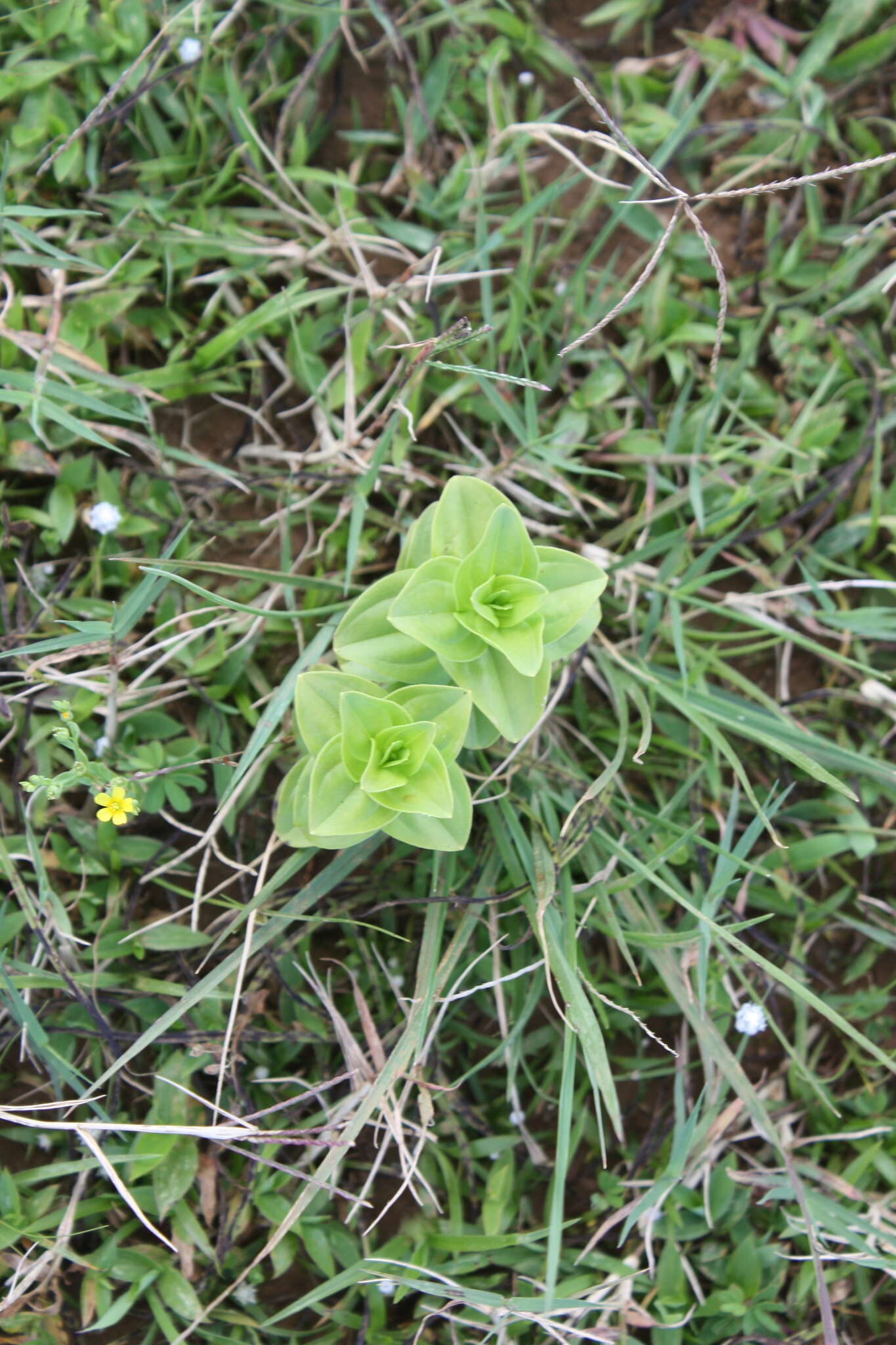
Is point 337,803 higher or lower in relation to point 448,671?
lower

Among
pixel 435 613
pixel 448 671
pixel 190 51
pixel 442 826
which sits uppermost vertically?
pixel 190 51

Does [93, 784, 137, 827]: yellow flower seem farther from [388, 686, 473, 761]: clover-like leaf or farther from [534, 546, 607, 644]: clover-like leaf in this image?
[534, 546, 607, 644]: clover-like leaf

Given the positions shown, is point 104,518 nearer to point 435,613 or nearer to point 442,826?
point 435,613

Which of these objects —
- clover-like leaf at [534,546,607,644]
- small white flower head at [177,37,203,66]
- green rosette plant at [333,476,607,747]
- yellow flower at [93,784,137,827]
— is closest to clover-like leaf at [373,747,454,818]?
green rosette plant at [333,476,607,747]

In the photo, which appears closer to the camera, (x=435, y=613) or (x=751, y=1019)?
(x=435, y=613)

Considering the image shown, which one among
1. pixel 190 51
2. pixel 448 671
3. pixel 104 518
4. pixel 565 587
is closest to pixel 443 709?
pixel 448 671

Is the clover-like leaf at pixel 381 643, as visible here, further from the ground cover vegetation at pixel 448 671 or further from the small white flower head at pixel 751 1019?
the small white flower head at pixel 751 1019

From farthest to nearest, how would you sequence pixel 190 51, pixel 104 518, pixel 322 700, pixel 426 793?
pixel 190 51 → pixel 104 518 → pixel 322 700 → pixel 426 793

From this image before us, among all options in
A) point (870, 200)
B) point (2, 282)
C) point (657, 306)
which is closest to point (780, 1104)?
point (657, 306)
